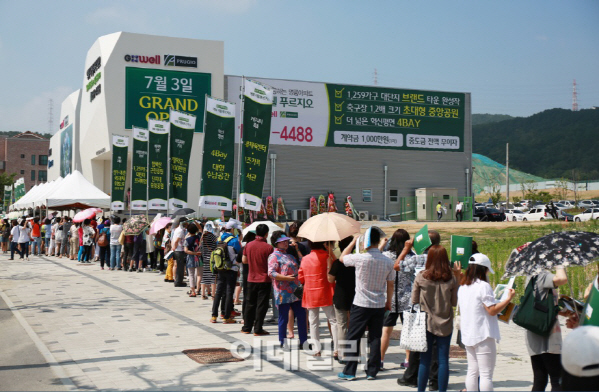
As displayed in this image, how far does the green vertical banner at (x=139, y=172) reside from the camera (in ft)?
77.0

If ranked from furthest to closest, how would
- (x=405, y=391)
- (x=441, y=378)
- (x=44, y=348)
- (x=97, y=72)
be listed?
(x=97, y=72)
(x=44, y=348)
(x=405, y=391)
(x=441, y=378)

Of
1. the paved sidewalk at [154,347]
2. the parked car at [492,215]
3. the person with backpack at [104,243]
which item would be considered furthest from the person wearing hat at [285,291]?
the parked car at [492,215]

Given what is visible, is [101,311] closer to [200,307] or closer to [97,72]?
[200,307]

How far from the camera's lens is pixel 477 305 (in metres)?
5.81

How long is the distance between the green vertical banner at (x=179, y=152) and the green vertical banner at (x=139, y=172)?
2410 mm

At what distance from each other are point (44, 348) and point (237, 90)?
37339 mm

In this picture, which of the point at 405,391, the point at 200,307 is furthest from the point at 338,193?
the point at 405,391

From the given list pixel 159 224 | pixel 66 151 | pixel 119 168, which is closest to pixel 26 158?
pixel 66 151

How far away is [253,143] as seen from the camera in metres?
14.4

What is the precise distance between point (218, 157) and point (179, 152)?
6047 mm

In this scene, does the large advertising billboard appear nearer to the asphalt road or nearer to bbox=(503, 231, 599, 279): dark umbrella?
the asphalt road

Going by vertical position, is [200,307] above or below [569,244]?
below

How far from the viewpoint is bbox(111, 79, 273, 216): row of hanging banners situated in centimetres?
1431

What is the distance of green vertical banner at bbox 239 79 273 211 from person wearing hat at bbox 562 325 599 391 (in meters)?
11.6
